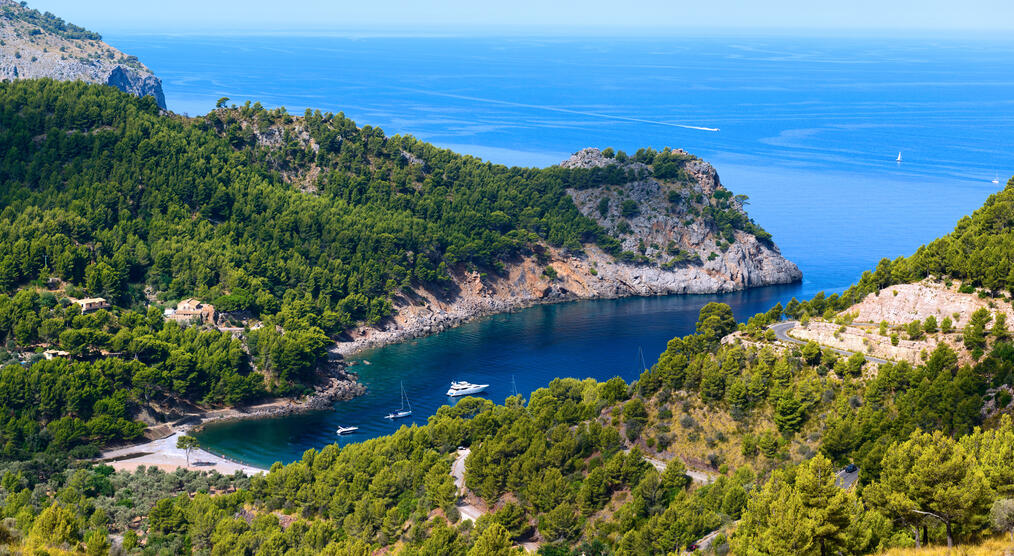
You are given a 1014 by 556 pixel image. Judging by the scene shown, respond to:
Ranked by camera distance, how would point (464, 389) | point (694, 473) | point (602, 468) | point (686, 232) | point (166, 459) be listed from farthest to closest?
point (686, 232), point (464, 389), point (166, 459), point (694, 473), point (602, 468)

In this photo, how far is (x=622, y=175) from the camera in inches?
6590

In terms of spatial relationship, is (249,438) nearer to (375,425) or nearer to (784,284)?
(375,425)

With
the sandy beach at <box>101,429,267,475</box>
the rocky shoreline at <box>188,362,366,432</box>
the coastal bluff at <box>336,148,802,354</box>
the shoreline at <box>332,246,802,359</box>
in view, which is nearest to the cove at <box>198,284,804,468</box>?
the rocky shoreline at <box>188,362,366,432</box>

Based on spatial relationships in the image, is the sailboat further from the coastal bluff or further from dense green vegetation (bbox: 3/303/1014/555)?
the coastal bluff

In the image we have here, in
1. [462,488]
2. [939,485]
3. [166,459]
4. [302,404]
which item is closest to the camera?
[939,485]

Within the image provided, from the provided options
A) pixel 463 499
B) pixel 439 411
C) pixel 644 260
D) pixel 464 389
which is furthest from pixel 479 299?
pixel 463 499

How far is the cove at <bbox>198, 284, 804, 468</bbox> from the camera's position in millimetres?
Result: 101500

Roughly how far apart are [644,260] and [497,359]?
41.3 m

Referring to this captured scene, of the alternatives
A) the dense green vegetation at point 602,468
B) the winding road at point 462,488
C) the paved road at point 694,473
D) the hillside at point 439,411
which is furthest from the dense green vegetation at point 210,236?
the paved road at point 694,473

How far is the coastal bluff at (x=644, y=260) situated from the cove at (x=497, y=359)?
250 cm

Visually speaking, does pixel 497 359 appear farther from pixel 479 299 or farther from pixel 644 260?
pixel 644 260

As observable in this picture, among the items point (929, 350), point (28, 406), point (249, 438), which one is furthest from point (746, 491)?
point (28, 406)

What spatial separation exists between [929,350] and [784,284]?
78.7 metres

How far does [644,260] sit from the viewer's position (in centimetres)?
15775
